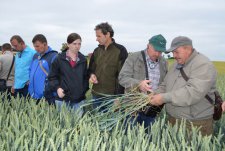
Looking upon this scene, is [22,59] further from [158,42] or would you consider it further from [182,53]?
[182,53]

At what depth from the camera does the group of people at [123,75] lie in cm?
357

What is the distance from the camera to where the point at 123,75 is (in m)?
4.36

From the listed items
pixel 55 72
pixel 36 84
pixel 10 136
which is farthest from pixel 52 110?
pixel 10 136

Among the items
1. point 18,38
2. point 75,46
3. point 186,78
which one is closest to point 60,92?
point 75,46

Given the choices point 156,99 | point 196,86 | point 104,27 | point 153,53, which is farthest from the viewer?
point 104,27

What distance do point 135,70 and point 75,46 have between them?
0.74 meters

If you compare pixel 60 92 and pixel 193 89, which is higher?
pixel 193 89

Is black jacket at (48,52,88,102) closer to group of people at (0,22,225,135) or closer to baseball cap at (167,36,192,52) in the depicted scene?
group of people at (0,22,225,135)

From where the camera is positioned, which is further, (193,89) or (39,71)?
(39,71)

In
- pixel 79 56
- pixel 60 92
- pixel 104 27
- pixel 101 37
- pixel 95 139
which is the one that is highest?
pixel 104 27

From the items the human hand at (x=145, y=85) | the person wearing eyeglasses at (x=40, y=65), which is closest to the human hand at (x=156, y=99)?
the human hand at (x=145, y=85)

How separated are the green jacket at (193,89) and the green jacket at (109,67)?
1044 millimetres

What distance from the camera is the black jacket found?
15.5ft

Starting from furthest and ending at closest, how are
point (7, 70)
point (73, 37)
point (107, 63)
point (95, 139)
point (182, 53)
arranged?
point (7, 70), point (107, 63), point (73, 37), point (182, 53), point (95, 139)
